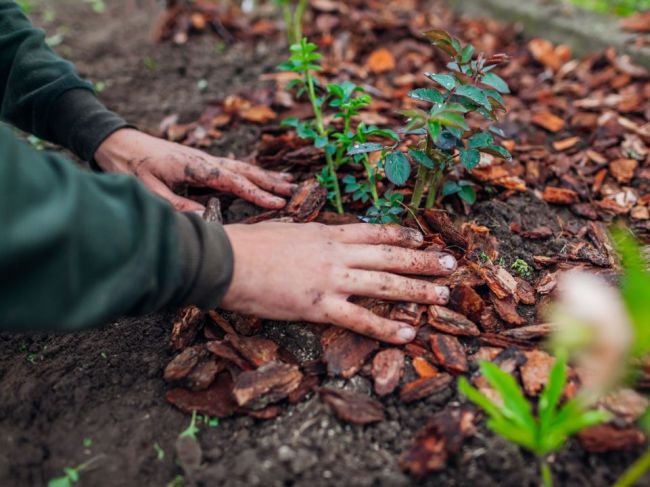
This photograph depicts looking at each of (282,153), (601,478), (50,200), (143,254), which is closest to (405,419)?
(601,478)

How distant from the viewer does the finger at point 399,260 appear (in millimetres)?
1493

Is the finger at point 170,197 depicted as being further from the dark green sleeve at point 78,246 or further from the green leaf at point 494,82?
the green leaf at point 494,82

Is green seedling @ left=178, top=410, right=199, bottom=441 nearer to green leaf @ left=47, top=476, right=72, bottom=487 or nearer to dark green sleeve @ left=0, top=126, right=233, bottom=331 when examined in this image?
green leaf @ left=47, top=476, right=72, bottom=487

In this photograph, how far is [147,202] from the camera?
116cm

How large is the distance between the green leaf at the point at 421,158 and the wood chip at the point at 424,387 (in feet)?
1.95

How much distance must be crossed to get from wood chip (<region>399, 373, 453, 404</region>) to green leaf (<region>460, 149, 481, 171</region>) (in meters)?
0.59

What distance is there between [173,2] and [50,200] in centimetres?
284

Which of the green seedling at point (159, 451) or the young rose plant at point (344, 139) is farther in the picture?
the young rose plant at point (344, 139)

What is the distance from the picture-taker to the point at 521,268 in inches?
68.1

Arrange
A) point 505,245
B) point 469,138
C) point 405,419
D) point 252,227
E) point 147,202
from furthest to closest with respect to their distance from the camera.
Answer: point 505,245 → point 469,138 → point 252,227 → point 405,419 → point 147,202

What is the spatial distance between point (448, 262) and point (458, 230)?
0.21m

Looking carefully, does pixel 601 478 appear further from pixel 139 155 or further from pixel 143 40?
pixel 143 40

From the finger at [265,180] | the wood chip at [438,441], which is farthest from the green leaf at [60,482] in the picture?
the finger at [265,180]

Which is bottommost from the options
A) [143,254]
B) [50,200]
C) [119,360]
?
[119,360]
